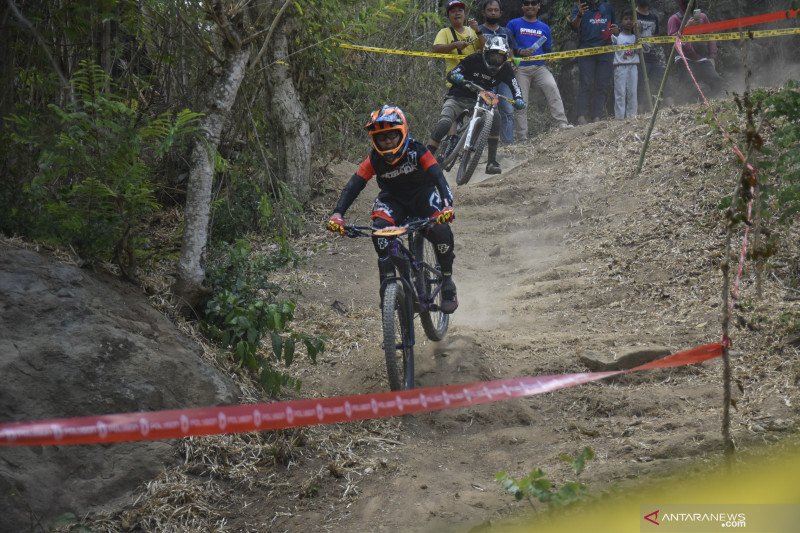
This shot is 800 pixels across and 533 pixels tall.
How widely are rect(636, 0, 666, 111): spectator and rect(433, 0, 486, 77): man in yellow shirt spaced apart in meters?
2.93

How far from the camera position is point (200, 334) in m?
5.64

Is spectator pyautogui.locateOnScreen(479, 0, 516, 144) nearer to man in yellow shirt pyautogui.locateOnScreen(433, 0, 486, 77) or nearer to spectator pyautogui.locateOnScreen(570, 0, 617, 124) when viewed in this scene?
man in yellow shirt pyautogui.locateOnScreen(433, 0, 486, 77)

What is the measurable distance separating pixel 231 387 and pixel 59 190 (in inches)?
60.7

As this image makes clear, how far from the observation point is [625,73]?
1442cm

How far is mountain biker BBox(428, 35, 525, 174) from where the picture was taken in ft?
36.8

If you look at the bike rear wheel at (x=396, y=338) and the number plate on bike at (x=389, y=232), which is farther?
the number plate on bike at (x=389, y=232)

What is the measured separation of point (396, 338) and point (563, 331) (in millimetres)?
2036

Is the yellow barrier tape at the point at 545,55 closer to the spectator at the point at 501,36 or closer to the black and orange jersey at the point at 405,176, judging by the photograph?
the spectator at the point at 501,36

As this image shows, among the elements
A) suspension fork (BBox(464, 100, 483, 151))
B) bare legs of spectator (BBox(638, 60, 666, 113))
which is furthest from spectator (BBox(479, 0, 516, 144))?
bare legs of spectator (BBox(638, 60, 666, 113))

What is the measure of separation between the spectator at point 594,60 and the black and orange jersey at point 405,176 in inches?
359

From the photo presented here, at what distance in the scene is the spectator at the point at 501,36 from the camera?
1245cm

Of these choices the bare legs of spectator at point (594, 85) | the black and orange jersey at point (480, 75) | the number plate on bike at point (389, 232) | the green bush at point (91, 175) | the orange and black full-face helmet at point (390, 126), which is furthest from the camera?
the bare legs of spectator at point (594, 85)

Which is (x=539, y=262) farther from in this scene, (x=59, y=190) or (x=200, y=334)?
(x=59, y=190)

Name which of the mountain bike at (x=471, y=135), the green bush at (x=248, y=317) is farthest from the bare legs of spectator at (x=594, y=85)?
the green bush at (x=248, y=317)
